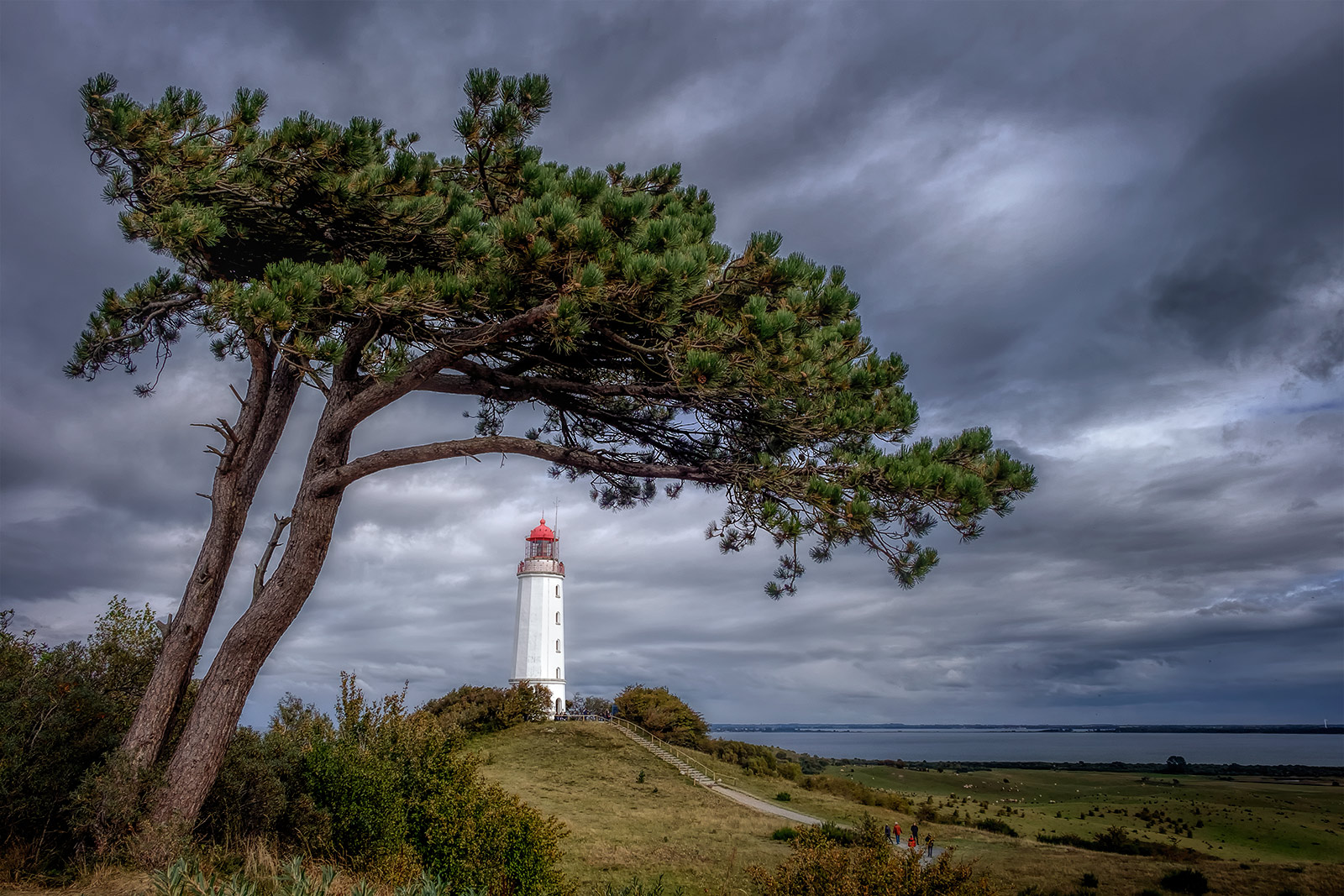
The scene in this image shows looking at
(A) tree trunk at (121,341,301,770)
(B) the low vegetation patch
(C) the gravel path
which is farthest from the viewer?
(B) the low vegetation patch

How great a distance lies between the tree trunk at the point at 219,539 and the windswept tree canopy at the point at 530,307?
4.03 feet

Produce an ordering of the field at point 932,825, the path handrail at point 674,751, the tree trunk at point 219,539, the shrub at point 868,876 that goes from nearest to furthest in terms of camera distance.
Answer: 1. the shrub at point 868,876
2. the tree trunk at point 219,539
3. the field at point 932,825
4. the path handrail at point 674,751

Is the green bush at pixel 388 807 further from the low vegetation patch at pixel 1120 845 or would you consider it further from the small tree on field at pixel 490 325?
the low vegetation patch at pixel 1120 845

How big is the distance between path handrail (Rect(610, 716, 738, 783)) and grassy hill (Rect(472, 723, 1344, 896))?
1.79 ft

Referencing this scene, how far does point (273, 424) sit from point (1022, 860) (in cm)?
1828

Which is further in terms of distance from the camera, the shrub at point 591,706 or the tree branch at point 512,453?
the shrub at point 591,706

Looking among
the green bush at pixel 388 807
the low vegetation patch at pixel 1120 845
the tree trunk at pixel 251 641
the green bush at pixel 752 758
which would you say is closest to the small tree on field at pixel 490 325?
the tree trunk at pixel 251 641

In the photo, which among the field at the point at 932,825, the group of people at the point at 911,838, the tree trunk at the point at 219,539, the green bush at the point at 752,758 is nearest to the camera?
the tree trunk at the point at 219,539

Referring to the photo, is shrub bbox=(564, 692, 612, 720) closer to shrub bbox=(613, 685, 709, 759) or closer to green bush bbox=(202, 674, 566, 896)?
shrub bbox=(613, 685, 709, 759)

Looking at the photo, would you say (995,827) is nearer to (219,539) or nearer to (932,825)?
(932,825)

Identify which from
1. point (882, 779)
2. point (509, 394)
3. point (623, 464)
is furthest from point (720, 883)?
point (882, 779)

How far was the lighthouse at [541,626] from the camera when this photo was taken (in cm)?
3403

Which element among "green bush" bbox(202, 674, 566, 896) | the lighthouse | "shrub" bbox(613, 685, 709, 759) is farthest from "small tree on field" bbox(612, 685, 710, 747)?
"green bush" bbox(202, 674, 566, 896)

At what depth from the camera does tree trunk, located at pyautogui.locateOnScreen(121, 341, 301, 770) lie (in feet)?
23.5
